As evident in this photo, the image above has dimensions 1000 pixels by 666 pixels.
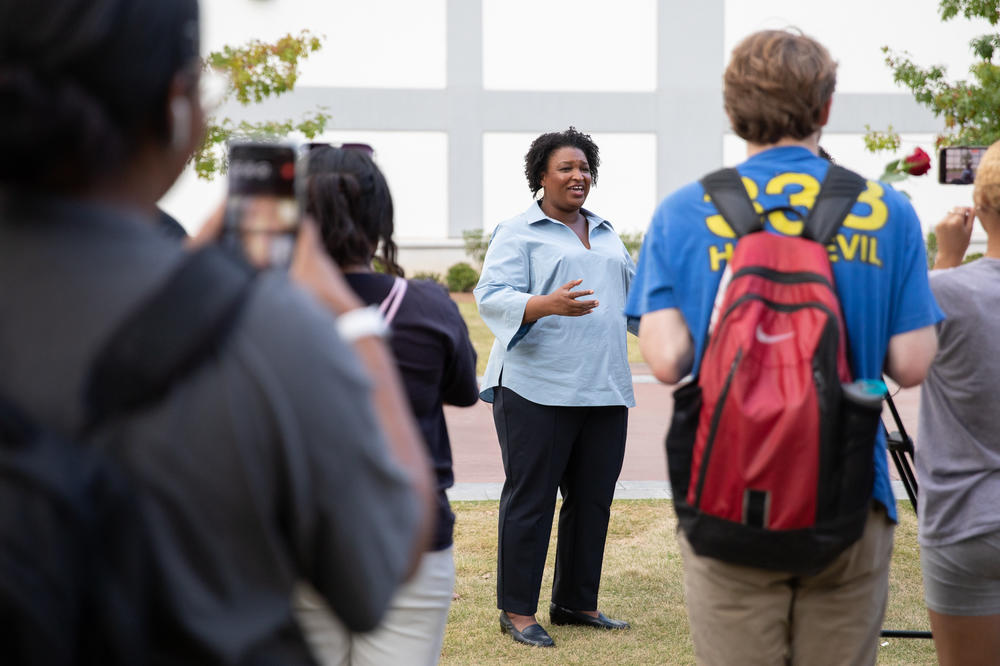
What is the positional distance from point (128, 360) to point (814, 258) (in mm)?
1592

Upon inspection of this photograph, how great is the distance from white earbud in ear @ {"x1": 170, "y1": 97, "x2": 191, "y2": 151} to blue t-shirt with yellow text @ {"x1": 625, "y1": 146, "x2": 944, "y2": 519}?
55.1 inches

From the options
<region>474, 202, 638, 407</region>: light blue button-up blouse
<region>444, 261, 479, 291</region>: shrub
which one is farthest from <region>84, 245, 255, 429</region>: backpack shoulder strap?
<region>444, 261, 479, 291</region>: shrub

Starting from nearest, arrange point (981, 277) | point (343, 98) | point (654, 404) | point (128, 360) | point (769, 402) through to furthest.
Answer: point (128, 360) < point (769, 402) < point (981, 277) < point (654, 404) < point (343, 98)

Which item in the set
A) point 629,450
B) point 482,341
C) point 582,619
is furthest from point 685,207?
point 482,341

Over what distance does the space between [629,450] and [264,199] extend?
7.88 metres

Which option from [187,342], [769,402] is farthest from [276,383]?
[769,402]

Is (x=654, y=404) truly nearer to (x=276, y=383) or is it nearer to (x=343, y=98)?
(x=276, y=383)

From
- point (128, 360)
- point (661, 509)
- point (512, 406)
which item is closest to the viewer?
point (128, 360)

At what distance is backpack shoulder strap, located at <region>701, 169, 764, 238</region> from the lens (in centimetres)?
232

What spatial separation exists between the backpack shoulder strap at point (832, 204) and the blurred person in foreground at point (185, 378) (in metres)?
1.43

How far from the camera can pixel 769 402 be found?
6.98 ft

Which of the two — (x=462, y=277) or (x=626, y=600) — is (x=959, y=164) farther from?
(x=462, y=277)

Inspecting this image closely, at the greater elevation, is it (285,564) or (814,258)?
(814,258)

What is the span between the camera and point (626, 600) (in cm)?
528
